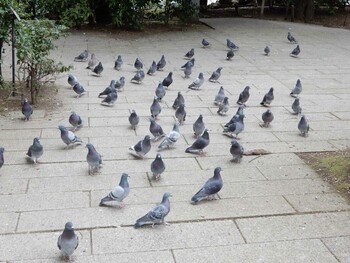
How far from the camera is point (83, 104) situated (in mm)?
8602

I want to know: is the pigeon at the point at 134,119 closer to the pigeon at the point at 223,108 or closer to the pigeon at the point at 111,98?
the pigeon at the point at 111,98

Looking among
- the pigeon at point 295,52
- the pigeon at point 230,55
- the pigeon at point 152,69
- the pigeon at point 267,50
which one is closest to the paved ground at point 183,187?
the pigeon at point 152,69

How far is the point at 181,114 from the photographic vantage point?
752cm

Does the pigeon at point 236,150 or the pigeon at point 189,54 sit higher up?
the pigeon at point 189,54

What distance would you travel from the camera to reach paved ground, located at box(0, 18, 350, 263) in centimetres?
435

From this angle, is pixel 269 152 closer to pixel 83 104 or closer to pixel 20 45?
pixel 83 104

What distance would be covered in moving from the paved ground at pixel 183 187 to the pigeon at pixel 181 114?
0.37 feet

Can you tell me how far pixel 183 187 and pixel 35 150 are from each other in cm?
184

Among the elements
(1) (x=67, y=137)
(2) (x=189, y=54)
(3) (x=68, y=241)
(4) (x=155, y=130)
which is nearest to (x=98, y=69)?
(2) (x=189, y=54)

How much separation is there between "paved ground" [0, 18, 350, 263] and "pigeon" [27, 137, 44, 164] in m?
0.12

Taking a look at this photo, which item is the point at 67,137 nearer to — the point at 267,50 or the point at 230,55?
the point at 230,55

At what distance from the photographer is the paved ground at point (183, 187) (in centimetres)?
435

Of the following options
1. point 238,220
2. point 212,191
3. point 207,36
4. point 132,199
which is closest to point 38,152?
point 132,199

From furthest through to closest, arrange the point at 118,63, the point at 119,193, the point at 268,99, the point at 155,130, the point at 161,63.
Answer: the point at 161,63 < the point at 118,63 < the point at 268,99 < the point at 155,130 < the point at 119,193
